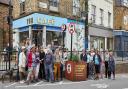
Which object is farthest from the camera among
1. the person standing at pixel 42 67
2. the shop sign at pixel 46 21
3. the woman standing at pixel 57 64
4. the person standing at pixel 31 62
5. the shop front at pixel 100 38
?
the shop front at pixel 100 38

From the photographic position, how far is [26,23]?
98.9 feet

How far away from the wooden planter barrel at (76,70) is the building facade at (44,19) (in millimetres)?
7632

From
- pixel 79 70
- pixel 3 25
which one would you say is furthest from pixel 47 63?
pixel 3 25

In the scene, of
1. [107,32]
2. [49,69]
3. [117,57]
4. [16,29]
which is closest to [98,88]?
[49,69]

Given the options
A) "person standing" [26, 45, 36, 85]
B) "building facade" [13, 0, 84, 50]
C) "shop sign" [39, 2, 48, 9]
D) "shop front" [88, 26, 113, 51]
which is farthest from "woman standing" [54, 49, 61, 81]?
"shop front" [88, 26, 113, 51]

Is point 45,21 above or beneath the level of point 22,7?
beneath

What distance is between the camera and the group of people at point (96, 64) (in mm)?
20859

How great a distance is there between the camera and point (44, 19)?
2925cm

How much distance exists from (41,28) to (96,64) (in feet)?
30.9

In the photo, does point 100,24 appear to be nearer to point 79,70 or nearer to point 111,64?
point 111,64

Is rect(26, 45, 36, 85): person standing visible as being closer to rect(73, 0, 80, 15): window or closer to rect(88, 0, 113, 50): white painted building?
rect(73, 0, 80, 15): window

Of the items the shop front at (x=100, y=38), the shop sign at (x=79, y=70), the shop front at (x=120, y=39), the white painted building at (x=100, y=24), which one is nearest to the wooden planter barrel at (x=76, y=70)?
the shop sign at (x=79, y=70)

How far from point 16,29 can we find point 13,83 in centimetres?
1505

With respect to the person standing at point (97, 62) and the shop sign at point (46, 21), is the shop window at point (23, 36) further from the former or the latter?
the person standing at point (97, 62)
